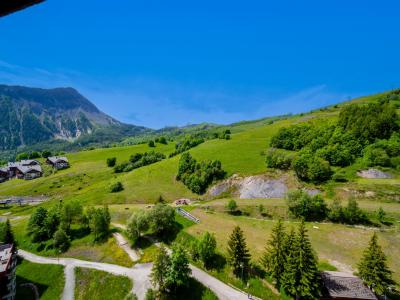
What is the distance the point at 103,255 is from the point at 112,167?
11228 centimetres

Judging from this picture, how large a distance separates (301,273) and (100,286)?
46.1 metres

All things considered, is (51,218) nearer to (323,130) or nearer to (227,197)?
(227,197)

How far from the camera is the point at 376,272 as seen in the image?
50.6 metres

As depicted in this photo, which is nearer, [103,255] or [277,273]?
[277,273]

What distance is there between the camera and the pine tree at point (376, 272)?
1971 inches

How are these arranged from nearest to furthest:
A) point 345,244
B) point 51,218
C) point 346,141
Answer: point 345,244 → point 51,218 → point 346,141

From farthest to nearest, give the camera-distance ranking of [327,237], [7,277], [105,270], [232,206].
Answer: [232,206], [327,237], [105,270], [7,277]

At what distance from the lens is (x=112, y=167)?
593 feet

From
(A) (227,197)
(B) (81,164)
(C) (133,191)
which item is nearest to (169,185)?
(C) (133,191)

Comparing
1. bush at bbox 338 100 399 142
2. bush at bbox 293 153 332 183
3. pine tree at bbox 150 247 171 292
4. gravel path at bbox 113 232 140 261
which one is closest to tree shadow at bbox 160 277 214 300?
pine tree at bbox 150 247 171 292

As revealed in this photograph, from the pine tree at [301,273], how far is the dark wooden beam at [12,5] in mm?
56812

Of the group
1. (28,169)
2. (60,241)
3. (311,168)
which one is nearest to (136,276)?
(60,241)

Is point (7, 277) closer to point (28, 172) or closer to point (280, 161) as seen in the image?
point (280, 161)

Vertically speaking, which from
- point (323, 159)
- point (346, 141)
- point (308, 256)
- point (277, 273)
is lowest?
point (277, 273)
